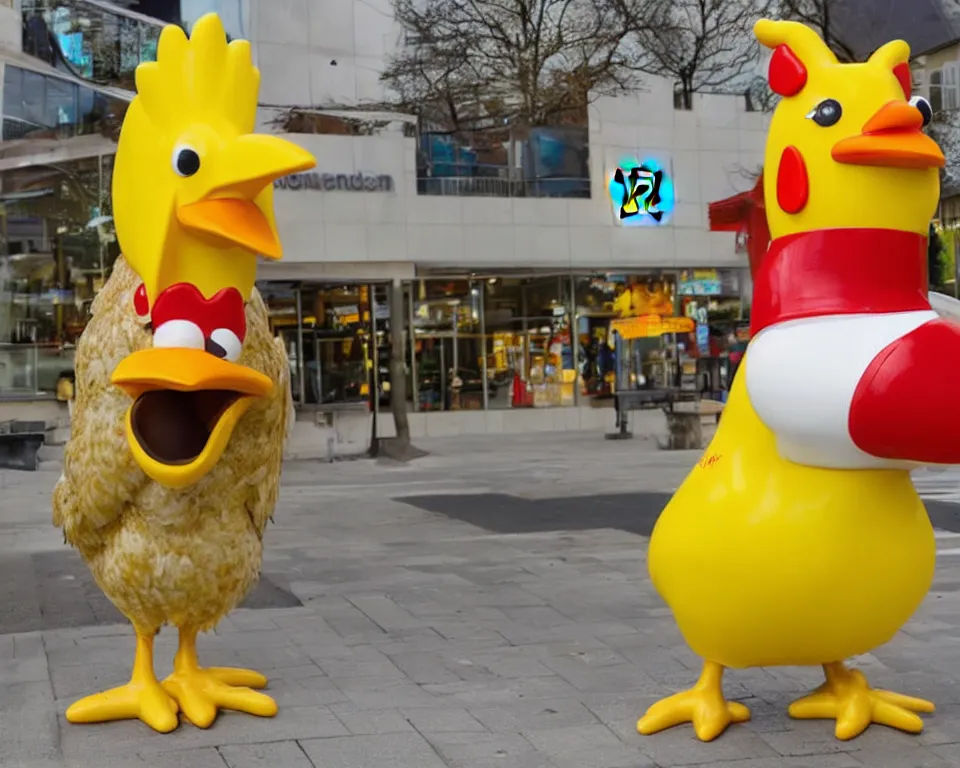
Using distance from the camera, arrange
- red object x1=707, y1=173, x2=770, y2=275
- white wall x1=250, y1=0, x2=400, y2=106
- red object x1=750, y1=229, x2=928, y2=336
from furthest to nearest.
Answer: white wall x1=250, y1=0, x2=400, y2=106 → red object x1=707, y1=173, x2=770, y2=275 → red object x1=750, y1=229, x2=928, y2=336

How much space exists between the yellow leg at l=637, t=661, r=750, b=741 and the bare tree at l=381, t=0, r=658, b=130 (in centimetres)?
1589

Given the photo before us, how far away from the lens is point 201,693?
14.4ft

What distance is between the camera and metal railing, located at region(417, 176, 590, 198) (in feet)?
63.8

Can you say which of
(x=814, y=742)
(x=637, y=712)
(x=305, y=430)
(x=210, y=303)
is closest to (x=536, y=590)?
(x=637, y=712)

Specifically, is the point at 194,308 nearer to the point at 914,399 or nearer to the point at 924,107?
the point at 914,399

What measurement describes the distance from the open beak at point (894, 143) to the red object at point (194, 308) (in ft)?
6.81

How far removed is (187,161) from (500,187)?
54.1 feet

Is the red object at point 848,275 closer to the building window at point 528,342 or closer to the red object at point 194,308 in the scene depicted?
the red object at point 194,308

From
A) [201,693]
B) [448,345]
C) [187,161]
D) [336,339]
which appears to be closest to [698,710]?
[201,693]

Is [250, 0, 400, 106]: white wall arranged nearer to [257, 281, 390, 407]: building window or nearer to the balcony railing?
the balcony railing

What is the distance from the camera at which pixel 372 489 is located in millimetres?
12828

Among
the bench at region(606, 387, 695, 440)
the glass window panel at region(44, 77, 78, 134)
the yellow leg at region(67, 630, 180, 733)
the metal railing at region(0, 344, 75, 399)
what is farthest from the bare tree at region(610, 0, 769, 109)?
the yellow leg at region(67, 630, 180, 733)

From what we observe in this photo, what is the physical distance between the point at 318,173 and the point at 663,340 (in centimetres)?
745

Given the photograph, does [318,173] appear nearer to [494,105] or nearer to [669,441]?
[494,105]
